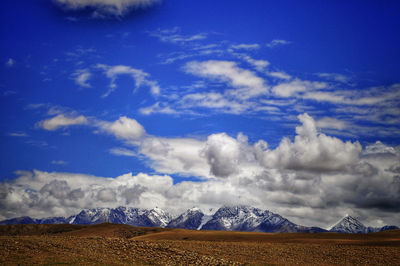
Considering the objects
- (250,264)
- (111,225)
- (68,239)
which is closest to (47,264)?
(68,239)

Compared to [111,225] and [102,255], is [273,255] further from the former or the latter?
[111,225]

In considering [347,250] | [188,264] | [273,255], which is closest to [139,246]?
[188,264]

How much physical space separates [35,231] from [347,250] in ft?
329

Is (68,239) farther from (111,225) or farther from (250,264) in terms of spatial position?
(111,225)

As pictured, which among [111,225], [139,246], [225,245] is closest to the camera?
[139,246]

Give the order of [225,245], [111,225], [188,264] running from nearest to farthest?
[188,264], [225,245], [111,225]

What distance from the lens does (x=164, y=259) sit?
163ft

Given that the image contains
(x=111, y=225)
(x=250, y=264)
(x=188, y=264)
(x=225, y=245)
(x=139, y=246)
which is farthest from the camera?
(x=111, y=225)

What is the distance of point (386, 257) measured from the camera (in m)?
57.6

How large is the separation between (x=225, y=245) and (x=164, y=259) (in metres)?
18.4

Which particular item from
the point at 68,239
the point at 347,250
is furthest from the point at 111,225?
the point at 347,250

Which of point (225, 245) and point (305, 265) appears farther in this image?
point (225, 245)

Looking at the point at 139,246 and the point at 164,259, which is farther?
the point at 139,246

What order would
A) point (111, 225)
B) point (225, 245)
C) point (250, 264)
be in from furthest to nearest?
point (111, 225)
point (225, 245)
point (250, 264)
